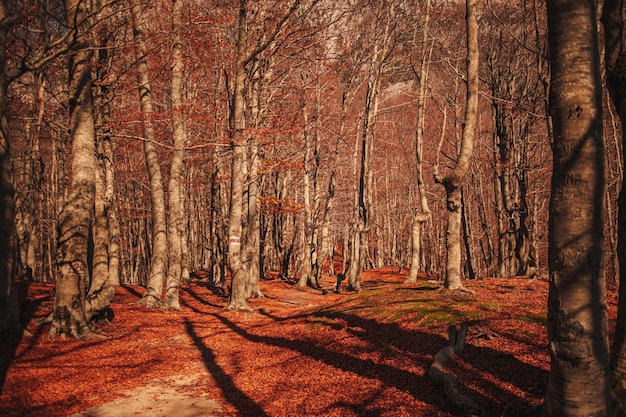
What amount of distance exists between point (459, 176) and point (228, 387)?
8548 mm

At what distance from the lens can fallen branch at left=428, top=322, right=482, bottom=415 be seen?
504cm

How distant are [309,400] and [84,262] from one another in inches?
246

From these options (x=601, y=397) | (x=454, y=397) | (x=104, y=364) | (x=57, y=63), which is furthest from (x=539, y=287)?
(x=57, y=63)

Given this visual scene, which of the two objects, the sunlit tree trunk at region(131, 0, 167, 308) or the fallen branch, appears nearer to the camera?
the fallen branch

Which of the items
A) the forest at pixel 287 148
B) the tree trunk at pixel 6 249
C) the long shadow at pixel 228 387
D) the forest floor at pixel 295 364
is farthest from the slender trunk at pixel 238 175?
the tree trunk at pixel 6 249

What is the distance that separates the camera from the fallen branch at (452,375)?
16.5 feet

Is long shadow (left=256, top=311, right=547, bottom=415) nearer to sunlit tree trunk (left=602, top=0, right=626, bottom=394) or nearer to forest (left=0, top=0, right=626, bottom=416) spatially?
forest (left=0, top=0, right=626, bottom=416)

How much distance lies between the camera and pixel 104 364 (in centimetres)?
826

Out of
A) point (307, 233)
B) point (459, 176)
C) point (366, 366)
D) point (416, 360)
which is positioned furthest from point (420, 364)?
point (307, 233)

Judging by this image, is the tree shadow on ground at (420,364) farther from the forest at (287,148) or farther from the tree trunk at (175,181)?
the tree trunk at (175,181)

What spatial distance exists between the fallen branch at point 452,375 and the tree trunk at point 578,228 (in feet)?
3.83

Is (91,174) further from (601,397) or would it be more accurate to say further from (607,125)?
(607,125)

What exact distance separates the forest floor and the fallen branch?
0.13 meters

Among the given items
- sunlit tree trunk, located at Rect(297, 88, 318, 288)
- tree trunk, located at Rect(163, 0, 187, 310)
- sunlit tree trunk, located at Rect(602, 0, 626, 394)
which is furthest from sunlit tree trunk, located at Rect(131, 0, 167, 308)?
sunlit tree trunk, located at Rect(602, 0, 626, 394)
